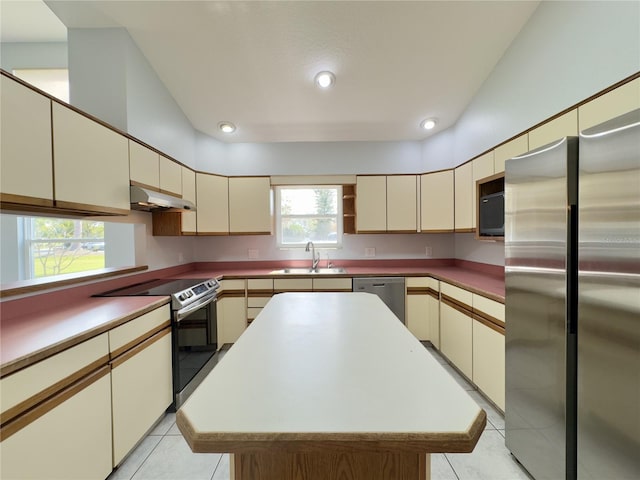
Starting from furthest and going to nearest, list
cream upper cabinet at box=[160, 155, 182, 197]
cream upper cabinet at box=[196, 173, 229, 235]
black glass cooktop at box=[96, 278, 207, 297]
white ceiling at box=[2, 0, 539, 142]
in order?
1. cream upper cabinet at box=[196, 173, 229, 235]
2. cream upper cabinet at box=[160, 155, 182, 197]
3. white ceiling at box=[2, 0, 539, 142]
4. black glass cooktop at box=[96, 278, 207, 297]

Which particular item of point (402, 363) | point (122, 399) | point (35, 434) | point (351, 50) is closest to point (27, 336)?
point (35, 434)

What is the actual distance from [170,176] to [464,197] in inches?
118

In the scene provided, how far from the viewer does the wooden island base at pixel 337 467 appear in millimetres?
733

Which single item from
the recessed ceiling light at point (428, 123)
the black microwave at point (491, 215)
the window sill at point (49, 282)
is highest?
the recessed ceiling light at point (428, 123)

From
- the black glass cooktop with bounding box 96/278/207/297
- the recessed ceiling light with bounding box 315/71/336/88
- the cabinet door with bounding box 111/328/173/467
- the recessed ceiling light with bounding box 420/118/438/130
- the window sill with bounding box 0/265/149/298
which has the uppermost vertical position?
Answer: the recessed ceiling light with bounding box 315/71/336/88

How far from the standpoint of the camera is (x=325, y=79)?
2627mm

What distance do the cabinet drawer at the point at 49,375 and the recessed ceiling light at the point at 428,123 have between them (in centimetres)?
361

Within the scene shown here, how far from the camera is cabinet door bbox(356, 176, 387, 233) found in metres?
3.34

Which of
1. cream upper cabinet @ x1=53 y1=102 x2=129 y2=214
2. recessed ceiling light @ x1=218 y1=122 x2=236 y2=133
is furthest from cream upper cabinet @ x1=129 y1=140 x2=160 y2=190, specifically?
recessed ceiling light @ x1=218 y1=122 x2=236 y2=133

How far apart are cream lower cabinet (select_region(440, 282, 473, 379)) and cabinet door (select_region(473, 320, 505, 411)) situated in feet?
0.29

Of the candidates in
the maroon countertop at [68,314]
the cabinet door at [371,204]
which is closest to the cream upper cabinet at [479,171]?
the maroon countertop at [68,314]

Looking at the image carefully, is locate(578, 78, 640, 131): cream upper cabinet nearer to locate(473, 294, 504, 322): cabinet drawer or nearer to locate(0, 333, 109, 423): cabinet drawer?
locate(473, 294, 504, 322): cabinet drawer

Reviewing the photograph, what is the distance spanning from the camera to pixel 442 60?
2.47 metres

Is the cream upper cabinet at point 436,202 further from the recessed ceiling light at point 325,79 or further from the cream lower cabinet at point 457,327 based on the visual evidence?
the recessed ceiling light at point 325,79
